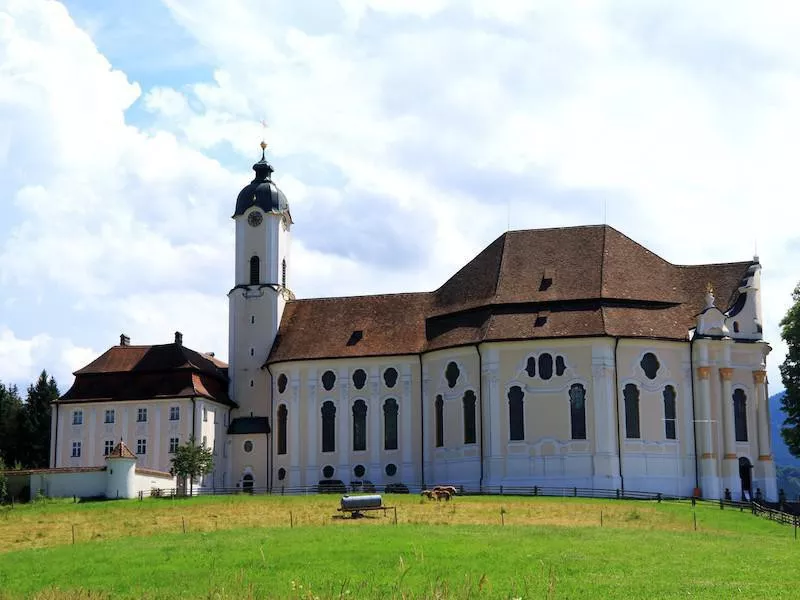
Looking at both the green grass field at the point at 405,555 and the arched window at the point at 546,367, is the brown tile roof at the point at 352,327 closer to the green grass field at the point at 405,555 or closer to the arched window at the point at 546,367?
the arched window at the point at 546,367

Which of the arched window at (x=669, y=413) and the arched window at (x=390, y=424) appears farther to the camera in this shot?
the arched window at (x=390, y=424)

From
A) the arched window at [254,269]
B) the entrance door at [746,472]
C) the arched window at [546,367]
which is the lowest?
the entrance door at [746,472]

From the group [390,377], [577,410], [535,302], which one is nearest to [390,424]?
[390,377]

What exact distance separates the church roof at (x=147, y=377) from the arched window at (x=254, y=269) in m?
6.17

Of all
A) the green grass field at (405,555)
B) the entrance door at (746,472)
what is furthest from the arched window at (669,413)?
the green grass field at (405,555)

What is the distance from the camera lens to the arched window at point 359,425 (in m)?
70.1

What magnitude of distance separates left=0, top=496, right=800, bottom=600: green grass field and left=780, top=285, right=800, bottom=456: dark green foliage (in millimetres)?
16733

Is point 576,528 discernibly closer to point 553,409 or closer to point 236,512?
point 236,512

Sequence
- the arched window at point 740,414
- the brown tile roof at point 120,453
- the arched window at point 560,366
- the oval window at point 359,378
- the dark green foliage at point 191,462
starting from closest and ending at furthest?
the brown tile roof at point 120,453 → the arched window at point 560,366 → the dark green foliage at point 191,462 → the arched window at point 740,414 → the oval window at point 359,378

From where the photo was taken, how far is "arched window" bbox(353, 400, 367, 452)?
230ft

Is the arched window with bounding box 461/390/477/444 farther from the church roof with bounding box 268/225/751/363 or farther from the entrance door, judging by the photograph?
the entrance door

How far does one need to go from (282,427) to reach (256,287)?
9959mm

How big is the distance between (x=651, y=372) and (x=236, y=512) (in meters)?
26.1

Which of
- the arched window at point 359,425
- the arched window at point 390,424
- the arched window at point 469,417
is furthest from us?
the arched window at point 359,425
